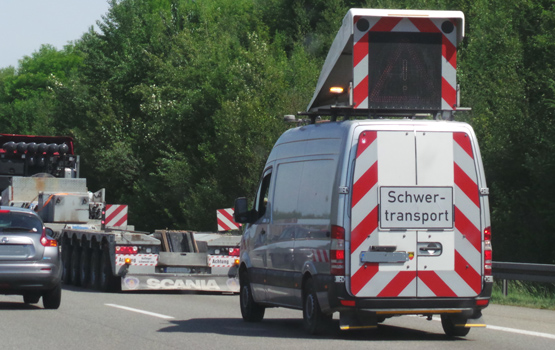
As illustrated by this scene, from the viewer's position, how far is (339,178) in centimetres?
1066

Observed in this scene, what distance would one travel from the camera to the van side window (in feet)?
43.3

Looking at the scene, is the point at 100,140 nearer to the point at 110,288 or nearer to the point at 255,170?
the point at 255,170

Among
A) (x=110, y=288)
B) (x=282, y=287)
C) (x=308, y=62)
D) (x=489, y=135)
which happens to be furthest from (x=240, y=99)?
(x=282, y=287)

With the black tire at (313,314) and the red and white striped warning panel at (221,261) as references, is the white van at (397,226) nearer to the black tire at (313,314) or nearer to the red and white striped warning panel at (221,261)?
the black tire at (313,314)

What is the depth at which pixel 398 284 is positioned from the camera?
10.6m

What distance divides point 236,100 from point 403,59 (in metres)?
33.4

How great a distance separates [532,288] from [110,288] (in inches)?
319

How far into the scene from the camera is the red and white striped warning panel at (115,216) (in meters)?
26.7

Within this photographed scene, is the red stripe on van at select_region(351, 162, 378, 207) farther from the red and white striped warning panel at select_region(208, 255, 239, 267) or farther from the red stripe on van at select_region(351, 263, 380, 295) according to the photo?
the red and white striped warning panel at select_region(208, 255, 239, 267)

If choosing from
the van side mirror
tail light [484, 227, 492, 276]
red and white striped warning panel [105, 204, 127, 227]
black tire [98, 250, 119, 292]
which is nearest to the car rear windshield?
the van side mirror

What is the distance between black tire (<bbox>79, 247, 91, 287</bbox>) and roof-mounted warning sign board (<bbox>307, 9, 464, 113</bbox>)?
11.3 m

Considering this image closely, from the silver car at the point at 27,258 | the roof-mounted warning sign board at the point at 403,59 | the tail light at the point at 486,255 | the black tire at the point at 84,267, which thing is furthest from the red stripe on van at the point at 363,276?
the black tire at the point at 84,267

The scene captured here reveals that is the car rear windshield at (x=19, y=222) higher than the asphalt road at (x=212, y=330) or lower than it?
higher

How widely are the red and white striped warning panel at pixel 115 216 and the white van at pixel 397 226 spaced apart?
16063 mm
